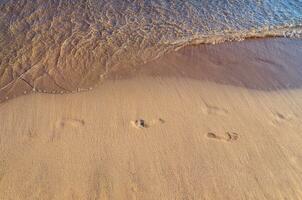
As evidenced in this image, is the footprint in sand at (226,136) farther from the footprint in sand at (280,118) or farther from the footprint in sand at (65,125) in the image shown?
the footprint in sand at (65,125)

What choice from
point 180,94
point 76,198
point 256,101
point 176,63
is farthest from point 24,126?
point 256,101

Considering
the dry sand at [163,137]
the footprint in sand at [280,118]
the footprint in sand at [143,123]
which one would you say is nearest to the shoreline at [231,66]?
the dry sand at [163,137]

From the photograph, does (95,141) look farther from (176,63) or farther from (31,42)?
(31,42)

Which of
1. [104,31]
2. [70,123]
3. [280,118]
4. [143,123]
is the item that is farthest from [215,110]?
[104,31]

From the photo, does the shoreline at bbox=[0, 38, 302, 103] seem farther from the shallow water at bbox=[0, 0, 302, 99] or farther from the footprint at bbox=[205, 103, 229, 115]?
the footprint at bbox=[205, 103, 229, 115]

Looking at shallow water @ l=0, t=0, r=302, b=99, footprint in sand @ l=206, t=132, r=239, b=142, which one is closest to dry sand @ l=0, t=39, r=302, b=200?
footprint in sand @ l=206, t=132, r=239, b=142

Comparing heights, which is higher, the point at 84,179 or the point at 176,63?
the point at 176,63
